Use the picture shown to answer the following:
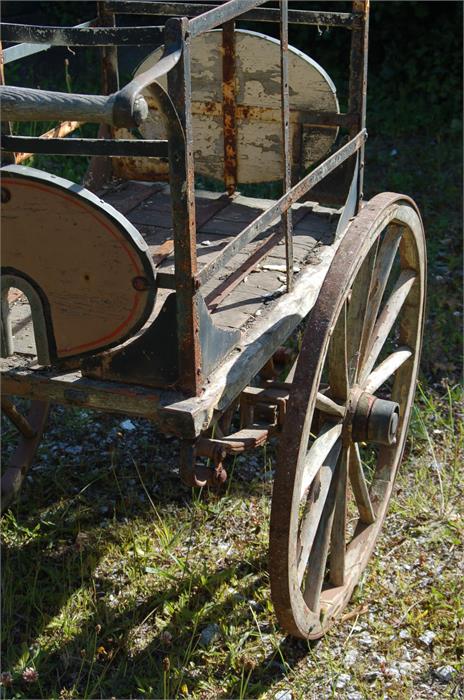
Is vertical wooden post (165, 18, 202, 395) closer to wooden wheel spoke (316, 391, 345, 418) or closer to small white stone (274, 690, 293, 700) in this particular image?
wooden wheel spoke (316, 391, 345, 418)

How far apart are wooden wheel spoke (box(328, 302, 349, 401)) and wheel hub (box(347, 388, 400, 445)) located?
62mm

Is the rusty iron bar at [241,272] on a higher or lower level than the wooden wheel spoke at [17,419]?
higher

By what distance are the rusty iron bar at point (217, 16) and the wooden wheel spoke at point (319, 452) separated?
1005mm

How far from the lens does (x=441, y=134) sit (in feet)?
20.9

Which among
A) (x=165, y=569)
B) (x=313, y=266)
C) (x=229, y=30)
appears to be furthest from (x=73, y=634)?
(x=229, y=30)

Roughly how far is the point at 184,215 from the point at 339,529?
45.5 inches

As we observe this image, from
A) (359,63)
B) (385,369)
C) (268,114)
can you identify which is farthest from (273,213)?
(268,114)

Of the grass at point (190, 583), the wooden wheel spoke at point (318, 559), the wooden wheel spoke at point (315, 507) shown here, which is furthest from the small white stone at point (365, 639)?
the wooden wheel spoke at point (315, 507)

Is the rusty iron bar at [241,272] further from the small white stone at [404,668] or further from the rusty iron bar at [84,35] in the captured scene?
the small white stone at [404,668]

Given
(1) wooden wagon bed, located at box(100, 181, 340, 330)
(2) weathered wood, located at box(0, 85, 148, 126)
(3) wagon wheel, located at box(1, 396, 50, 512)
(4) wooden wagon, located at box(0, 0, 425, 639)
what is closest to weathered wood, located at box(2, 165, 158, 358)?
(4) wooden wagon, located at box(0, 0, 425, 639)

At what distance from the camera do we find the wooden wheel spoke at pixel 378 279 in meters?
2.79

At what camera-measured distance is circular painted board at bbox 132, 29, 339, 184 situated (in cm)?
322

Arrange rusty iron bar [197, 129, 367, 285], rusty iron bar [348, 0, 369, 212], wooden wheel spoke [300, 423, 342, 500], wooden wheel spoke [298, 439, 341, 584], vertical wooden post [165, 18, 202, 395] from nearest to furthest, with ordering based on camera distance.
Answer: vertical wooden post [165, 18, 202, 395], rusty iron bar [197, 129, 367, 285], wooden wheel spoke [300, 423, 342, 500], wooden wheel spoke [298, 439, 341, 584], rusty iron bar [348, 0, 369, 212]

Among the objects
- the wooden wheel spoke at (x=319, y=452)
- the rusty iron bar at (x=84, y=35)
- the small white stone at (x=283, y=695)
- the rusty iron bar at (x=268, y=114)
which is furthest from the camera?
the rusty iron bar at (x=268, y=114)
